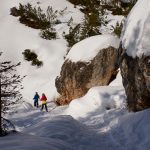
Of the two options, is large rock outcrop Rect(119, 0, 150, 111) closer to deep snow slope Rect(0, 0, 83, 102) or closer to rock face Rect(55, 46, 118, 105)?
rock face Rect(55, 46, 118, 105)

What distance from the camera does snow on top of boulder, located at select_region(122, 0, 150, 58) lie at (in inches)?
565

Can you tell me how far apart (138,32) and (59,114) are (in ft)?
27.3

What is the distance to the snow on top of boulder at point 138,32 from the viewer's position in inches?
565

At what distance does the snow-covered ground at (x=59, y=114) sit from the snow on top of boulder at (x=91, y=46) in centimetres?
209

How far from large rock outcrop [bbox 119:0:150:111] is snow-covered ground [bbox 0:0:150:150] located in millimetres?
801

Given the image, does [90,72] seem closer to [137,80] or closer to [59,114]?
[59,114]

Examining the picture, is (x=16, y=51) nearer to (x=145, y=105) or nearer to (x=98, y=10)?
(x=98, y=10)

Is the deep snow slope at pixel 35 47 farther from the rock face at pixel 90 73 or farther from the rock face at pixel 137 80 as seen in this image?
the rock face at pixel 137 80

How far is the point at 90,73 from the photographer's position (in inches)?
919

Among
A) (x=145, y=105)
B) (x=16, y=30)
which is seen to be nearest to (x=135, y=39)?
(x=145, y=105)

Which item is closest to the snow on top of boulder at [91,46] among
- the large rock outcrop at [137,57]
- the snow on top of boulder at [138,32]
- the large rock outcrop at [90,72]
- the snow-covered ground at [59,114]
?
the large rock outcrop at [90,72]

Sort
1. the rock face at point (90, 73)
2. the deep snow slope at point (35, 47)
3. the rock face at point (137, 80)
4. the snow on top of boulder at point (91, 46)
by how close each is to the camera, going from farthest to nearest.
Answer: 1. the deep snow slope at point (35, 47)
2. the snow on top of boulder at point (91, 46)
3. the rock face at point (90, 73)
4. the rock face at point (137, 80)

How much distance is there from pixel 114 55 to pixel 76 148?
1191cm

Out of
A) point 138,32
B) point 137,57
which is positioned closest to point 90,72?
point 137,57
